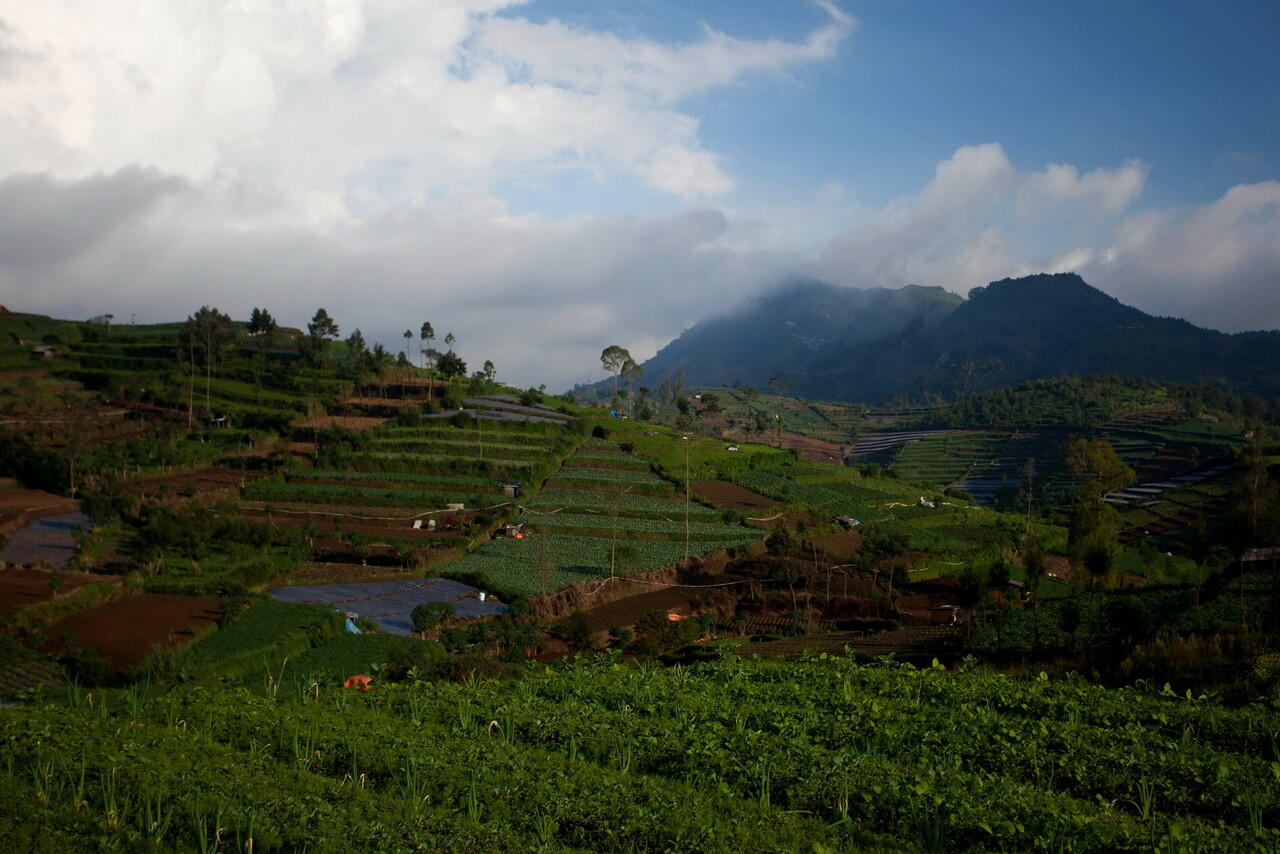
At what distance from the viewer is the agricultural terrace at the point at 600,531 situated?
135 ft

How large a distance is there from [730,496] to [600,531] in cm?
1397

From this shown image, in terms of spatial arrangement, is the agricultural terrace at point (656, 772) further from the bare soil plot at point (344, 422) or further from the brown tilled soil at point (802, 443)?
the brown tilled soil at point (802, 443)

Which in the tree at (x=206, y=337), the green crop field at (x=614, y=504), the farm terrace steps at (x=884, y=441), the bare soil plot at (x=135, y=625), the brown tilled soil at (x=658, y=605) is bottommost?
the brown tilled soil at (x=658, y=605)

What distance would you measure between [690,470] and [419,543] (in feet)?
83.4

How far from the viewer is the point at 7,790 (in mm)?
8227

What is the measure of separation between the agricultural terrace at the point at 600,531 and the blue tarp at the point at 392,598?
75.6 inches

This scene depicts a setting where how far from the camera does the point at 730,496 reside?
59500 millimetres

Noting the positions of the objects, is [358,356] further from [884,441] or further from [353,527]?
[884,441]

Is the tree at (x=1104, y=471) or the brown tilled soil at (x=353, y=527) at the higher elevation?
the tree at (x=1104, y=471)

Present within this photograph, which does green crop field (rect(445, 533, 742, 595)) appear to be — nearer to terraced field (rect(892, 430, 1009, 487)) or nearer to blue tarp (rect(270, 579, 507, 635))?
blue tarp (rect(270, 579, 507, 635))

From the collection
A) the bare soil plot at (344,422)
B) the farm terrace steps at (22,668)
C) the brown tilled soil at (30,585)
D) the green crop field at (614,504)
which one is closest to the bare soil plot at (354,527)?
the green crop field at (614,504)

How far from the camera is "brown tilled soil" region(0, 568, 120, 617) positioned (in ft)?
92.5

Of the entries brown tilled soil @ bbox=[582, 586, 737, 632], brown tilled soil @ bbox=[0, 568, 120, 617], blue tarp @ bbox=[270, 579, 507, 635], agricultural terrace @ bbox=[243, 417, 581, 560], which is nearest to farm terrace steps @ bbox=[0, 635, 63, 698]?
brown tilled soil @ bbox=[0, 568, 120, 617]

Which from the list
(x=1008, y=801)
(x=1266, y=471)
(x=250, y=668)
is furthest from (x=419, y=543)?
(x=1266, y=471)
